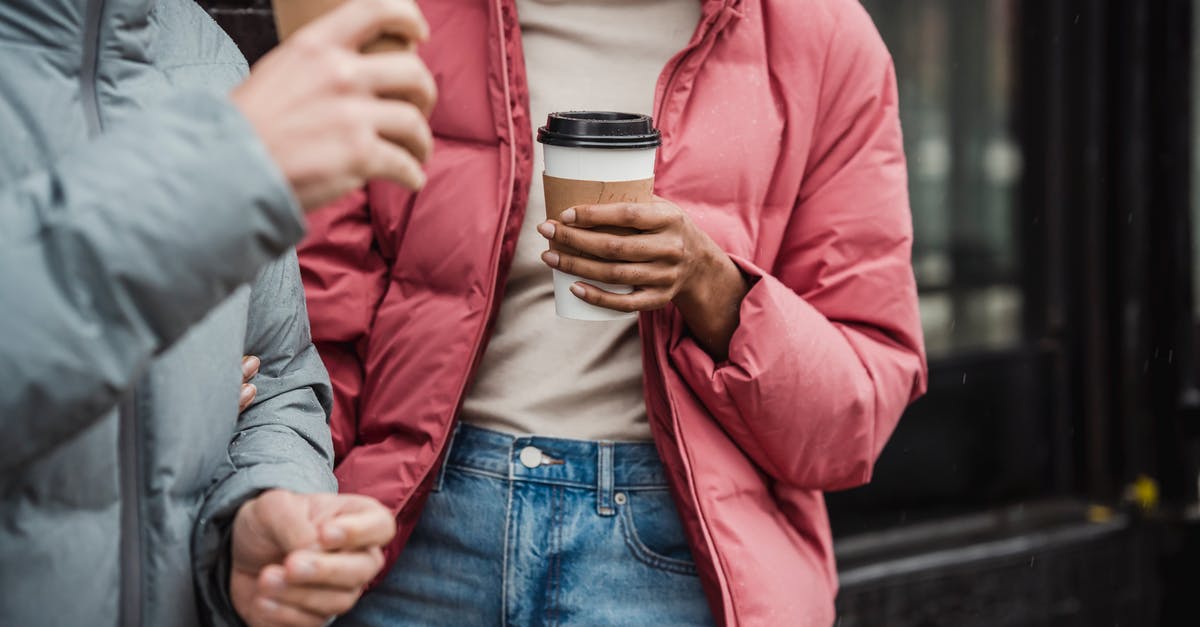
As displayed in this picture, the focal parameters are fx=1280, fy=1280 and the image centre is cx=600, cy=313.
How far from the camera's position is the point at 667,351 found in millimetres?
2006

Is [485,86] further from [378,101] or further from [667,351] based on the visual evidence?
[378,101]

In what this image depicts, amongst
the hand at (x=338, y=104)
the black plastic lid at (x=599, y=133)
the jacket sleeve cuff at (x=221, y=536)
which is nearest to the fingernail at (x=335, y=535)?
the jacket sleeve cuff at (x=221, y=536)

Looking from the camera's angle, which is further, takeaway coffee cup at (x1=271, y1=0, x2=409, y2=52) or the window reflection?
the window reflection

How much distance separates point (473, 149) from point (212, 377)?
2.44ft

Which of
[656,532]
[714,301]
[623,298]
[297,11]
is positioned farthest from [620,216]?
[297,11]

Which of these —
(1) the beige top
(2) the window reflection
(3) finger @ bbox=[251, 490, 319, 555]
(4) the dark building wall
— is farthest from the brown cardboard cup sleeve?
(2) the window reflection

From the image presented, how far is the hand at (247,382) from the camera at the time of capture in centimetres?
161

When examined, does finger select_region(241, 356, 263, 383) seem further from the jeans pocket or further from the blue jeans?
the jeans pocket

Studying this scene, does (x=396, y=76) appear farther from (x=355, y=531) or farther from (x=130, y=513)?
(x=130, y=513)

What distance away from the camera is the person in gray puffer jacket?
1.10m

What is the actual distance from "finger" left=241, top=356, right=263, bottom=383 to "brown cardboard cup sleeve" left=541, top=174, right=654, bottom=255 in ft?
1.45

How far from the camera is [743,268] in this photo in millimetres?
1953

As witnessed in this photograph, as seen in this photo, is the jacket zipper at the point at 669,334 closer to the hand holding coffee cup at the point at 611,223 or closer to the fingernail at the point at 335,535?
the hand holding coffee cup at the point at 611,223

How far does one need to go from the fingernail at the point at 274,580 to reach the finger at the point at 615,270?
2.12 feet
